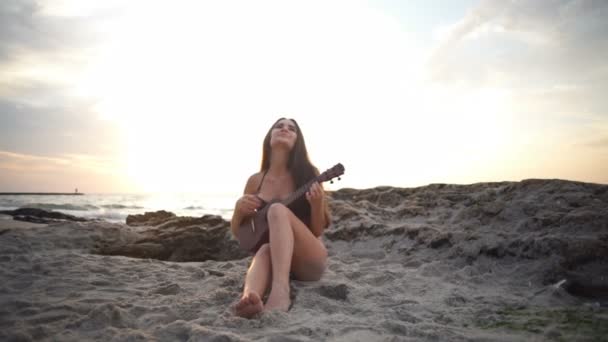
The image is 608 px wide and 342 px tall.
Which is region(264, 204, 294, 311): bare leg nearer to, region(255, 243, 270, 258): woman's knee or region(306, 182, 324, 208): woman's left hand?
region(255, 243, 270, 258): woman's knee

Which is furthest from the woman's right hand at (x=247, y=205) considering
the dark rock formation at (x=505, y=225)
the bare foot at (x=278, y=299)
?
the dark rock formation at (x=505, y=225)

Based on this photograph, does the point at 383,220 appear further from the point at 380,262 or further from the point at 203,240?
the point at 203,240

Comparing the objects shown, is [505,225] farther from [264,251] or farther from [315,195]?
[264,251]

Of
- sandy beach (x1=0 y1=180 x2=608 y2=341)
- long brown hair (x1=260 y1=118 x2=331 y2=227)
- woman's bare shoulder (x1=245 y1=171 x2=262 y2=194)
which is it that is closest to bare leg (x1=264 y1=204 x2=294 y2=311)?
sandy beach (x1=0 y1=180 x2=608 y2=341)

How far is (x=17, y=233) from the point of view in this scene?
16.2 feet

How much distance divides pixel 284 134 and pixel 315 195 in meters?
0.76

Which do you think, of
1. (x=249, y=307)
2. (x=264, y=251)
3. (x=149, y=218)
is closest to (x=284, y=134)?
(x=264, y=251)

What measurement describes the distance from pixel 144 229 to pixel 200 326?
15.4ft

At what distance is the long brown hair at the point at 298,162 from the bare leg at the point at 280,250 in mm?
625

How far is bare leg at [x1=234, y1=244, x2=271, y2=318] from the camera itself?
2.15 metres

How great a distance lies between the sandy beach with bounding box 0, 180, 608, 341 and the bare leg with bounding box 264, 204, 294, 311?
0.57ft

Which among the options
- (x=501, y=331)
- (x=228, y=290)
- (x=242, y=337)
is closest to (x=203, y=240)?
(x=228, y=290)

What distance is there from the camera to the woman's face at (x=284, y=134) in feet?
11.0

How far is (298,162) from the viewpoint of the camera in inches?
134
